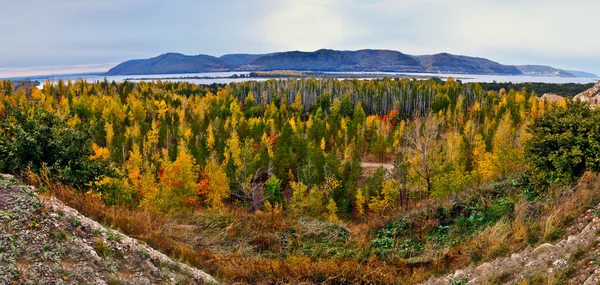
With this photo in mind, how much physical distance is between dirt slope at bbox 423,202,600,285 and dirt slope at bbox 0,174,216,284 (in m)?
7.01

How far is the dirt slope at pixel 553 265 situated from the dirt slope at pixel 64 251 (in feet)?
23.0

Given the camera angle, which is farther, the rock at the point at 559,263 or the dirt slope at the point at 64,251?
the rock at the point at 559,263

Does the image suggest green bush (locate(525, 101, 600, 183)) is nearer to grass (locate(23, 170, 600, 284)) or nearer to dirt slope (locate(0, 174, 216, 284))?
grass (locate(23, 170, 600, 284))

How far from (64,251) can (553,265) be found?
36.1 feet

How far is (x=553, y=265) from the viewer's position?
876 centimetres

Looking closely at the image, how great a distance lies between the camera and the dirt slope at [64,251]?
23.0 feet

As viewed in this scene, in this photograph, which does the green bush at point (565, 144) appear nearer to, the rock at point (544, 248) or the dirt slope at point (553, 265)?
the dirt slope at point (553, 265)

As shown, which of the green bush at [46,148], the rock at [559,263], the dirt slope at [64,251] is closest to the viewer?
the dirt slope at [64,251]

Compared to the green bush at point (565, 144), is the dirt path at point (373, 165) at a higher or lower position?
lower

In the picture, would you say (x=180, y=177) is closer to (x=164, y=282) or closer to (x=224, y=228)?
(x=224, y=228)

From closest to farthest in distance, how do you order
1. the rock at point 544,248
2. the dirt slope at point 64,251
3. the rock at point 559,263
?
1. the dirt slope at point 64,251
2. the rock at point 559,263
3. the rock at point 544,248

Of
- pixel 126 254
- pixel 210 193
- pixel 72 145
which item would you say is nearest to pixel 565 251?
pixel 126 254

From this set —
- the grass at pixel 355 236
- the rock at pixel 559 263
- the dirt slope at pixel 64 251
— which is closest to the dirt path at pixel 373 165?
the grass at pixel 355 236

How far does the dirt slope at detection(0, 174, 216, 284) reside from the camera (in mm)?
6996
